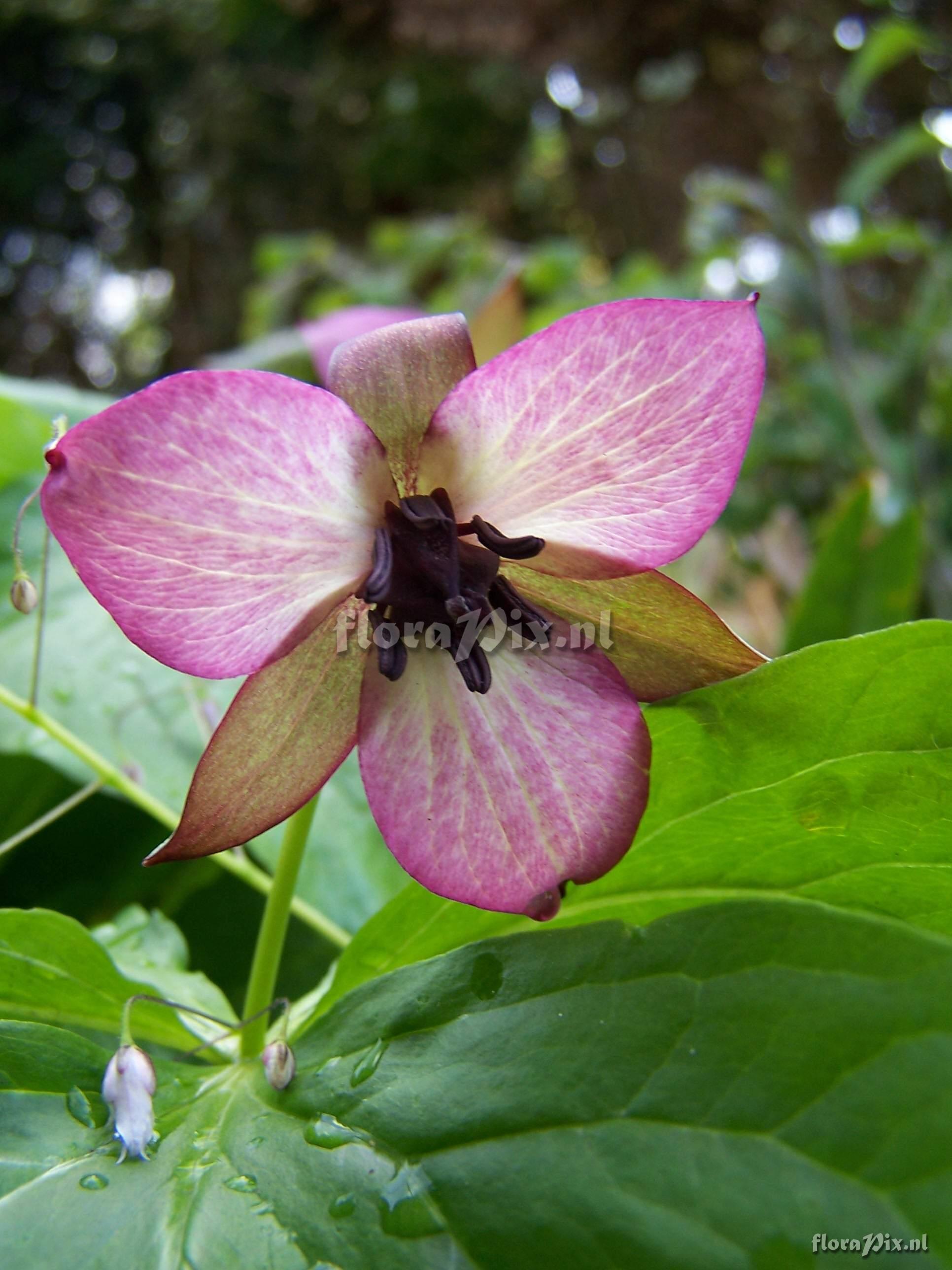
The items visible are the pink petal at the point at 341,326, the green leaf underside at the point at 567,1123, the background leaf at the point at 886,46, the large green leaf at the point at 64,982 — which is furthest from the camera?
the background leaf at the point at 886,46

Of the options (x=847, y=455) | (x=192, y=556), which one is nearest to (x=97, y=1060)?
(x=192, y=556)

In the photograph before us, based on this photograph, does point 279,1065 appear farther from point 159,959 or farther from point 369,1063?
point 159,959

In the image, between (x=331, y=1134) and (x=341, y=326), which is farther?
(x=341, y=326)

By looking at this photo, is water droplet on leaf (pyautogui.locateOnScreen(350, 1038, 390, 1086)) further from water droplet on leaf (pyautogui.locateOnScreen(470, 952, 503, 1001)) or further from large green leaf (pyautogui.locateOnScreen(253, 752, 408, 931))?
large green leaf (pyautogui.locateOnScreen(253, 752, 408, 931))

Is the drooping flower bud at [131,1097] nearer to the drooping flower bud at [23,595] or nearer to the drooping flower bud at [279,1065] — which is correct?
the drooping flower bud at [279,1065]

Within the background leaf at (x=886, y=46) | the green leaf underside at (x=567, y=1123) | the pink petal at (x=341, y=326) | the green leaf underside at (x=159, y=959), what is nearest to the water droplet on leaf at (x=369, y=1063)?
the green leaf underside at (x=567, y=1123)

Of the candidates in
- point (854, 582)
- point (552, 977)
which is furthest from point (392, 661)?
point (854, 582)

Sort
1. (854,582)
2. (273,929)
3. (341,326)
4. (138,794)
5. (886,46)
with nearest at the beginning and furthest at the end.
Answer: (273,929), (138,794), (341,326), (854,582), (886,46)

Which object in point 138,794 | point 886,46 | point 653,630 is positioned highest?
point 886,46
